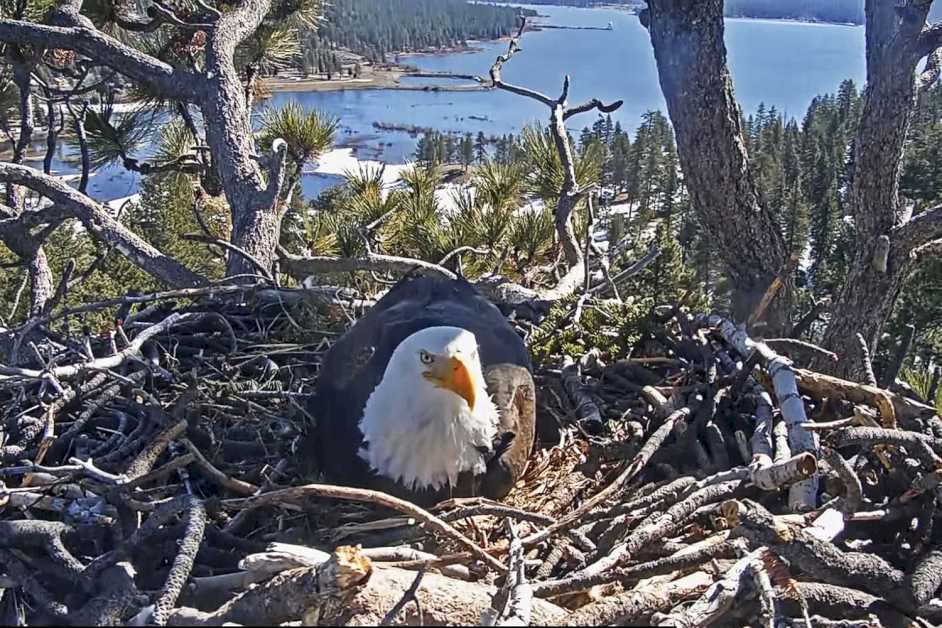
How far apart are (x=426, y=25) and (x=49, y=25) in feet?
186

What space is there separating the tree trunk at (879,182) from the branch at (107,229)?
3060 mm

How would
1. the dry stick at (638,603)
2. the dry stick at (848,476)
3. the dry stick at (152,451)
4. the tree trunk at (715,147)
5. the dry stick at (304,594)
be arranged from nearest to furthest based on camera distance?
1. the dry stick at (304,594)
2. the dry stick at (638,603)
3. the dry stick at (848,476)
4. the dry stick at (152,451)
5. the tree trunk at (715,147)

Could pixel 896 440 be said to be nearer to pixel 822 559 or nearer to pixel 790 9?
pixel 822 559

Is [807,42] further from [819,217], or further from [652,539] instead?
[652,539]

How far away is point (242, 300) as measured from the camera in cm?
338

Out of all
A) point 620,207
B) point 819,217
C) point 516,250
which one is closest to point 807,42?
point 620,207

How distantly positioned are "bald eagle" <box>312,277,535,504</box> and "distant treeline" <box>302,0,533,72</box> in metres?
43.2

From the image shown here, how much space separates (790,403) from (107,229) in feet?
11.0

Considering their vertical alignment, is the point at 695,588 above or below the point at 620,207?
above

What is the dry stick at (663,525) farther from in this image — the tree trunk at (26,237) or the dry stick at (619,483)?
the tree trunk at (26,237)

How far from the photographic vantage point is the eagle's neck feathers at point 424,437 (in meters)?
2.09

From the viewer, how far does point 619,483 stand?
2.20 metres

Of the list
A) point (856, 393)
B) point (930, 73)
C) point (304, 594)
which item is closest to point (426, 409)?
point (304, 594)

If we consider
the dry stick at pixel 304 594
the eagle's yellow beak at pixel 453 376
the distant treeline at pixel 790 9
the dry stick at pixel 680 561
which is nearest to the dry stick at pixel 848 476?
the dry stick at pixel 680 561
